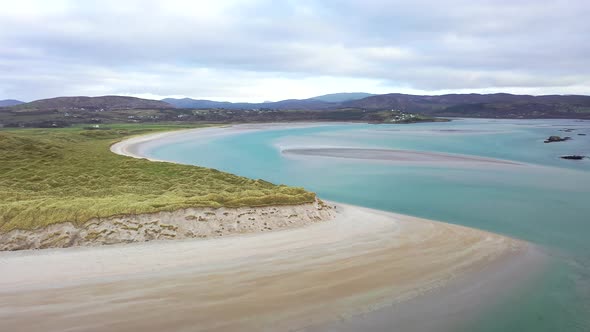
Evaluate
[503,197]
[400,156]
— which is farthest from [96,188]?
[400,156]

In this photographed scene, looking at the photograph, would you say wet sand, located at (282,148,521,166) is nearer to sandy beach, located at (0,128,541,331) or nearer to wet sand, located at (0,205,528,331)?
wet sand, located at (0,205,528,331)

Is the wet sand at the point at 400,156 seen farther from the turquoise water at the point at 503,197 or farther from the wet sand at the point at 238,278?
the wet sand at the point at 238,278

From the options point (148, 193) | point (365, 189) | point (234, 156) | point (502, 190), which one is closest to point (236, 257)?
point (148, 193)

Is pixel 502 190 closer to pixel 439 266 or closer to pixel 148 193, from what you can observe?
pixel 439 266

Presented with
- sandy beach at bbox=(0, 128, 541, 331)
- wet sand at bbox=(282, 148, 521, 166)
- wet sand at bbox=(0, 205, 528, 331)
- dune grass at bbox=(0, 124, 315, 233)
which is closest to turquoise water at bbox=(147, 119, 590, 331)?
sandy beach at bbox=(0, 128, 541, 331)

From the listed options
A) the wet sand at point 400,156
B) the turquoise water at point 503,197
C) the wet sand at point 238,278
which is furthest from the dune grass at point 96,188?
the wet sand at point 400,156

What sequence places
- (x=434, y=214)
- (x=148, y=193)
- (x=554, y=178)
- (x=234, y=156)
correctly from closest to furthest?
1. (x=148, y=193)
2. (x=434, y=214)
3. (x=554, y=178)
4. (x=234, y=156)

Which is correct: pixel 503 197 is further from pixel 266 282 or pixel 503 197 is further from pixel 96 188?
pixel 96 188
